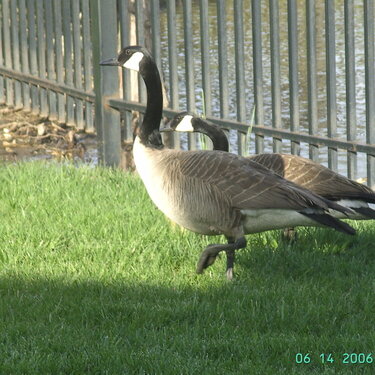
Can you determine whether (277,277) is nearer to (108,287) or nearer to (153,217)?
(108,287)

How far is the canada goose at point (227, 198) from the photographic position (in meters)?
5.12

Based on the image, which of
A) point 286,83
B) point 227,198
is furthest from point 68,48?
point 286,83

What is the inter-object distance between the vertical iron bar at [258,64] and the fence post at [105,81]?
5.15 ft

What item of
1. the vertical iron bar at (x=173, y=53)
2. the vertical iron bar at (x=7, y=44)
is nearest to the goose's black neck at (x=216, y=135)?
the vertical iron bar at (x=173, y=53)

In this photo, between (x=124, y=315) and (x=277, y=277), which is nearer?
(x=124, y=315)

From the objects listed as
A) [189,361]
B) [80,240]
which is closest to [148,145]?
[80,240]

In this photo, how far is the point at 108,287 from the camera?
17.4ft

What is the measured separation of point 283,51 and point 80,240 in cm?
1162

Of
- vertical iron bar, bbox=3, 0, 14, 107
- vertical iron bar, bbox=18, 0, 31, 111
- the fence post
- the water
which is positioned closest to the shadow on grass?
the water

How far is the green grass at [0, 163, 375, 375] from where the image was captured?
429 centimetres

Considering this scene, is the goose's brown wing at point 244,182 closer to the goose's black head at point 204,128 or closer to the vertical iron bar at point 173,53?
the goose's black head at point 204,128

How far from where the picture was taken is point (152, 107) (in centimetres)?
617

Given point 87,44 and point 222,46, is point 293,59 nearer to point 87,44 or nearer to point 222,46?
point 222,46

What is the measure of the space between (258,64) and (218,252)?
271 cm
